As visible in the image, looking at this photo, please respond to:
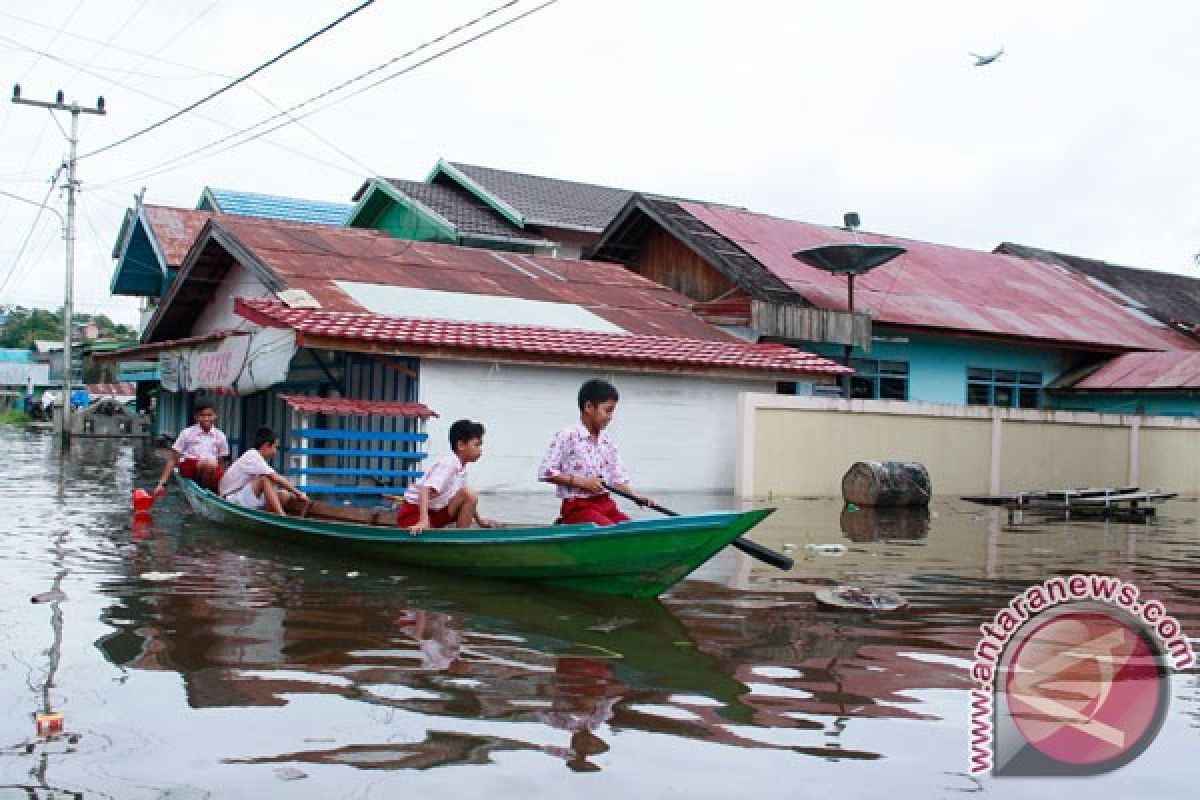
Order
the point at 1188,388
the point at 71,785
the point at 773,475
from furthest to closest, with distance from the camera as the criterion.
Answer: the point at 1188,388
the point at 773,475
the point at 71,785

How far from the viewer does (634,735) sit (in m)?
5.13

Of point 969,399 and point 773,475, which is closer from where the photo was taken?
point 773,475

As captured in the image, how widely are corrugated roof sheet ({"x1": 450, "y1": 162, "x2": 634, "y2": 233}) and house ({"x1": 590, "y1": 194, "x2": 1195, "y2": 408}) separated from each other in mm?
3617

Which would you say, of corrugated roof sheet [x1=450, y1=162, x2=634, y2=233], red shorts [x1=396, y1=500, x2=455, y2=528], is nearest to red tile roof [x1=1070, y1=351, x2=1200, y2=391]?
corrugated roof sheet [x1=450, y1=162, x2=634, y2=233]

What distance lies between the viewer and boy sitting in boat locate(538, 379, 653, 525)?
852cm

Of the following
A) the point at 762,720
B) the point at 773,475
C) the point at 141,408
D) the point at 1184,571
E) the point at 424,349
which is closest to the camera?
the point at 762,720

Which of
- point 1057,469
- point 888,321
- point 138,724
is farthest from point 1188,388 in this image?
point 138,724

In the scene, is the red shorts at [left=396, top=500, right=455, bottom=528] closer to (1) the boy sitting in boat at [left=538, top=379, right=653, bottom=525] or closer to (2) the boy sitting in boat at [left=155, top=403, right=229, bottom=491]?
(1) the boy sitting in boat at [left=538, top=379, right=653, bottom=525]

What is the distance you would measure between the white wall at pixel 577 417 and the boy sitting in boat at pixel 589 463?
25.0 feet

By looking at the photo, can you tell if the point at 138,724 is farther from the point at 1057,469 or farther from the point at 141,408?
the point at 141,408

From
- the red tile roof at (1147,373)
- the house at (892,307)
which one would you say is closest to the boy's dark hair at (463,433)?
the house at (892,307)

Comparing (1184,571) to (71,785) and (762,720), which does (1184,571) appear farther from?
(71,785)

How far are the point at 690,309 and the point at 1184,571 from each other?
11.8 m

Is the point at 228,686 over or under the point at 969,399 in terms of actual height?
under
